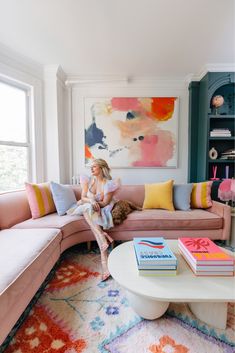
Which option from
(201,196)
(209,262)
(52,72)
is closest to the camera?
(209,262)

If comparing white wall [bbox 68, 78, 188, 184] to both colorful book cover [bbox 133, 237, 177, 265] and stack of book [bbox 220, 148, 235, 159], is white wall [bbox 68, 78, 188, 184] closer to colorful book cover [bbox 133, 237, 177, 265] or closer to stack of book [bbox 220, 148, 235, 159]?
stack of book [bbox 220, 148, 235, 159]

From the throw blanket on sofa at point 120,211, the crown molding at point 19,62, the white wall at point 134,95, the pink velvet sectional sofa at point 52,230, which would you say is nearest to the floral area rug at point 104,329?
the pink velvet sectional sofa at point 52,230

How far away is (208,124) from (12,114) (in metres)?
2.81

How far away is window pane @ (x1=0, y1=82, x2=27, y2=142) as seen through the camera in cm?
239

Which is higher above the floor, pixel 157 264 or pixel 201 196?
pixel 201 196

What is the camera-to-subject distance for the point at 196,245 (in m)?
1.33

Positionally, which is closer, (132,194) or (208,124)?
(132,194)

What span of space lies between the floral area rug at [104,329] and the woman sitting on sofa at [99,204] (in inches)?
15.4

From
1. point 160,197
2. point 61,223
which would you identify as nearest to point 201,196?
point 160,197

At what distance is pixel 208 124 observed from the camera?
2.77 metres

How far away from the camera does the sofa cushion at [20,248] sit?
→ 41.8 inches

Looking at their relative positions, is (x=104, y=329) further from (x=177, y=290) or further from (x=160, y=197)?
(x=160, y=197)

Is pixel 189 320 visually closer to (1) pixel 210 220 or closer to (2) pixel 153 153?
(1) pixel 210 220

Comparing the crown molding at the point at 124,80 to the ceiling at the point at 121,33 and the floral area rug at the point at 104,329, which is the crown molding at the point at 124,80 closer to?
the ceiling at the point at 121,33
